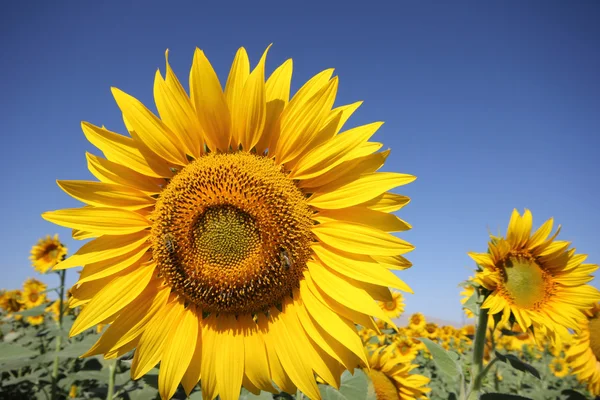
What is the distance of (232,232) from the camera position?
7.48ft

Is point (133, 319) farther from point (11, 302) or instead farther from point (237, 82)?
point (11, 302)

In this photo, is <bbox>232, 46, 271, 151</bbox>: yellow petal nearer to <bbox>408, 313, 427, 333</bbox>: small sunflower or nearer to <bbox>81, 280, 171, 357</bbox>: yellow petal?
<bbox>81, 280, 171, 357</bbox>: yellow petal

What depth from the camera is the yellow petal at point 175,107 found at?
84.7 inches

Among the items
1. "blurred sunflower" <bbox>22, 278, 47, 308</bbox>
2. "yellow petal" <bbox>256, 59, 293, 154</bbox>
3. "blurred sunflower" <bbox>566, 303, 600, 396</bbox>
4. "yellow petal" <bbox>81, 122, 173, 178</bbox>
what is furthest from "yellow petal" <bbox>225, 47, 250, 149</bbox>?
"blurred sunflower" <bbox>22, 278, 47, 308</bbox>

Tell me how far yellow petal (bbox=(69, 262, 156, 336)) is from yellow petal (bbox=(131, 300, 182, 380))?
0.66 ft

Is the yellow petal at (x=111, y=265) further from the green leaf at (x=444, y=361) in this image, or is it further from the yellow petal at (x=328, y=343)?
the green leaf at (x=444, y=361)

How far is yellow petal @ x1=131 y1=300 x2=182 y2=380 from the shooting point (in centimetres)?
222

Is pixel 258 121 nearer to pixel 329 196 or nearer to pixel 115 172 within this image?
pixel 329 196

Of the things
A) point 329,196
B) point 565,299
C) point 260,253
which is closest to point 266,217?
point 260,253

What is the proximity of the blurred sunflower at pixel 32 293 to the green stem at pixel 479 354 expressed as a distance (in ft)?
41.1

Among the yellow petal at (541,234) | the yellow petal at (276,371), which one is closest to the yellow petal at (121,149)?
the yellow petal at (276,371)

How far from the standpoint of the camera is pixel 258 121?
217 cm

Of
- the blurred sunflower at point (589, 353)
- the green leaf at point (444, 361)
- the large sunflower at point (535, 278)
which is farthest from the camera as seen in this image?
the blurred sunflower at point (589, 353)

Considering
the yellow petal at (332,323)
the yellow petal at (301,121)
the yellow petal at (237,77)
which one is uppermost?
the yellow petal at (237,77)
